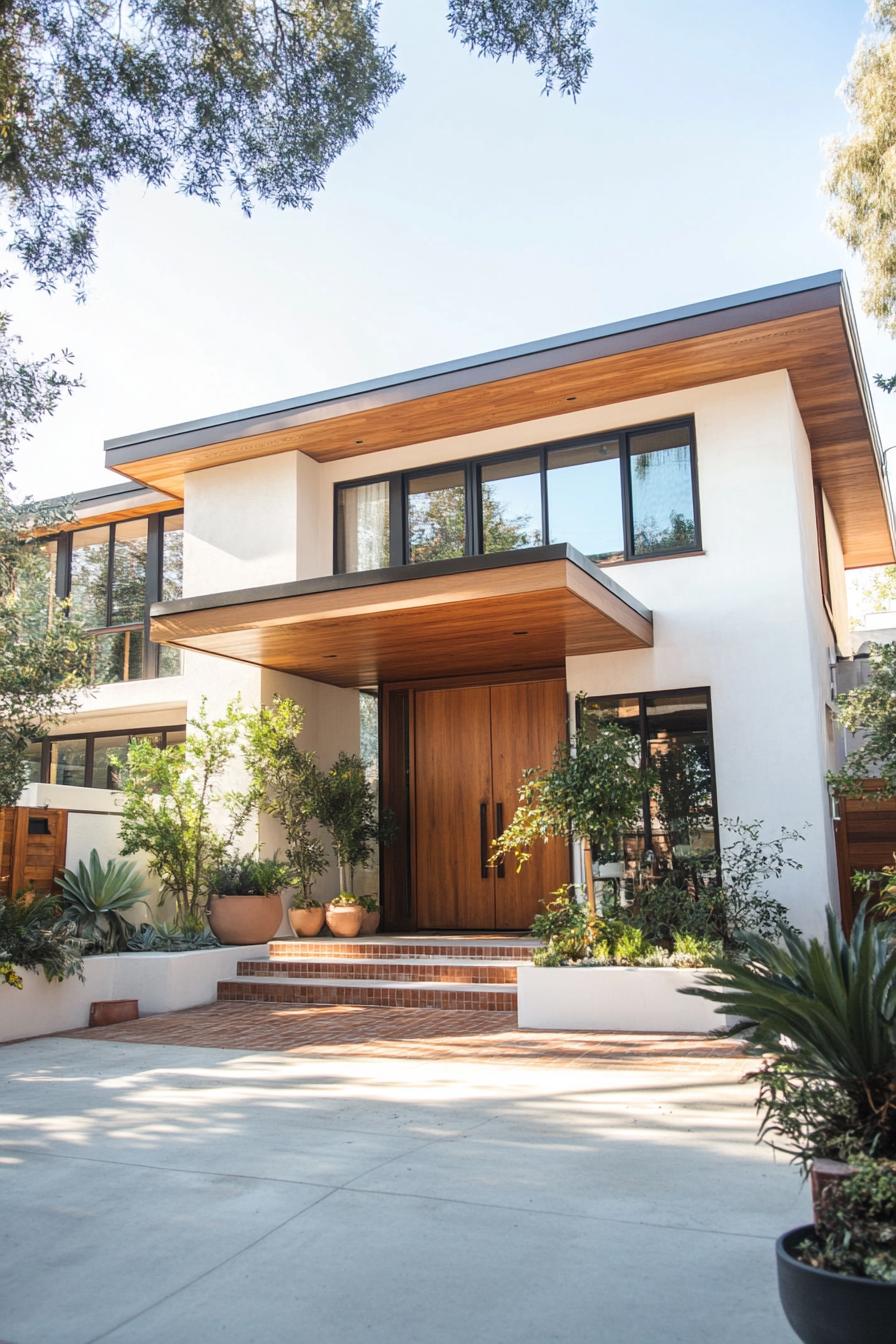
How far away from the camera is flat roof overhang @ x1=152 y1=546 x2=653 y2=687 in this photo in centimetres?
832

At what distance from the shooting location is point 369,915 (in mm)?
11562

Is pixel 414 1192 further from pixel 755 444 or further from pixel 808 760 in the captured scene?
pixel 755 444

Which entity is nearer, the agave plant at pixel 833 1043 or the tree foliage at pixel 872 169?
the agave plant at pixel 833 1043

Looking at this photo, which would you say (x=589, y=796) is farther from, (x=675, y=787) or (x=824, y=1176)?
(x=824, y=1176)

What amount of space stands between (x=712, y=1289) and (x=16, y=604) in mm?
7200

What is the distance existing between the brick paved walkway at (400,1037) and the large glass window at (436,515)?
16.3 feet

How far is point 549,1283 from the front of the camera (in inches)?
127

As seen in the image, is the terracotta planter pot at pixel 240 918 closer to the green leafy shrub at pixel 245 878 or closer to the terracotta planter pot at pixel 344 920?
the green leafy shrub at pixel 245 878

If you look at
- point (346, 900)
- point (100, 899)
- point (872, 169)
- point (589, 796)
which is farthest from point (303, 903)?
point (872, 169)

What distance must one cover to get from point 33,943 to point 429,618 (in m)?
4.14

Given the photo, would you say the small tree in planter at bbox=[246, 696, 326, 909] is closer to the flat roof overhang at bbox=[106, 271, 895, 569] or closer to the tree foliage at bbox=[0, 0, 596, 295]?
the flat roof overhang at bbox=[106, 271, 895, 569]

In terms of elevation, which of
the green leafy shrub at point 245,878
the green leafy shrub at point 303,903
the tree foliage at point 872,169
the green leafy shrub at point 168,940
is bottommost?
the green leafy shrub at point 168,940

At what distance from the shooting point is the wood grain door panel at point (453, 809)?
11.8 m

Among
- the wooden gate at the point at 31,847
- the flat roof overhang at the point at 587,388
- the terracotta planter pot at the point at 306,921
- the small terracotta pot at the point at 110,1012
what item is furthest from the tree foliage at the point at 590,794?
the wooden gate at the point at 31,847
